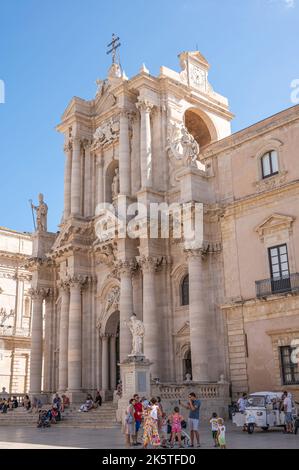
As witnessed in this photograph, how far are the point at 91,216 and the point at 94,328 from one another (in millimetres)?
6959

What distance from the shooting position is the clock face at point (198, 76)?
123ft

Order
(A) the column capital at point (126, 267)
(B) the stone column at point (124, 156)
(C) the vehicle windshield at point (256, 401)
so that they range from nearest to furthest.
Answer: (C) the vehicle windshield at point (256, 401), (A) the column capital at point (126, 267), (B) the stone column at point (124, 156)

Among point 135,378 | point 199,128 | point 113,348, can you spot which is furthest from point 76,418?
point 199,128

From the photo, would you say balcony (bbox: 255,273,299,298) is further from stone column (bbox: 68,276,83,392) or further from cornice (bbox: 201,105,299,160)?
stone column (bbox: 68,276,83,392)

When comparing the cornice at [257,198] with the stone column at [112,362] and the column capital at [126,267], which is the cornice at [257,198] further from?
the stone column at [112,362]

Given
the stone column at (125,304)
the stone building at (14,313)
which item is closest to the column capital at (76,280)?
the stone column at (125,304)

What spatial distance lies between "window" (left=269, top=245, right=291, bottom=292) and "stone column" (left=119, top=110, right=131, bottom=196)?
33.2 ft

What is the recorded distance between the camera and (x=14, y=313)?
4847 cm

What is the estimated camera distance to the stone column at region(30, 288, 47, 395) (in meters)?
36.3

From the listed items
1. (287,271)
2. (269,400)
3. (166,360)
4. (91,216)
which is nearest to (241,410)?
(269,400)

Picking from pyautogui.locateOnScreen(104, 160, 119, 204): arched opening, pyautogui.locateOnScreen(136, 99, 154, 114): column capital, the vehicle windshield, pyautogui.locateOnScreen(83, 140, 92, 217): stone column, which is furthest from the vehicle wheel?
pyautogui.locateOnScreen(83, 140, 92, 217): stone column

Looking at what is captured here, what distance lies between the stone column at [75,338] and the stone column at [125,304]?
4339 millimetres

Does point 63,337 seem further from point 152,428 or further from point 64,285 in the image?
point 152,428

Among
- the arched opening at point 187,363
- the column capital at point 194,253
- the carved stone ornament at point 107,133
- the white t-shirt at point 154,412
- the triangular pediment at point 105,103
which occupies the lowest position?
the white t-shirt at point 154,412
